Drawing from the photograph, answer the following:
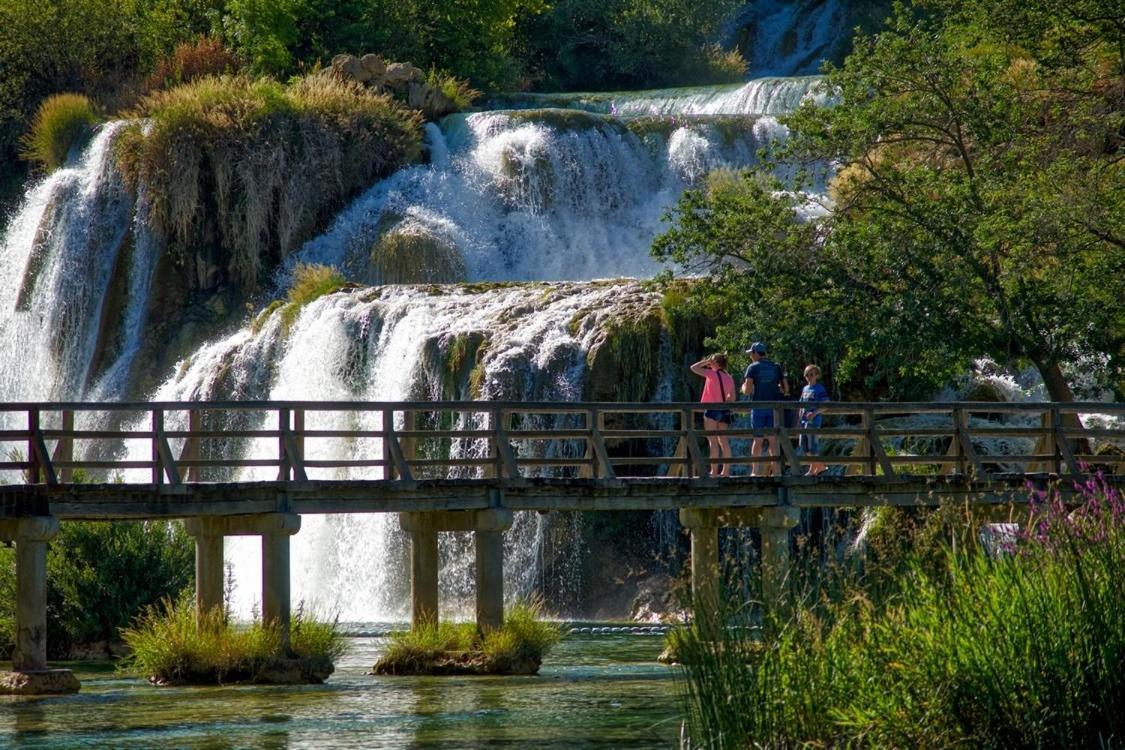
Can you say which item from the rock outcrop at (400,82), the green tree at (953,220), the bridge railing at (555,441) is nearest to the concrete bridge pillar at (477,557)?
the bridge railing at (555,441)

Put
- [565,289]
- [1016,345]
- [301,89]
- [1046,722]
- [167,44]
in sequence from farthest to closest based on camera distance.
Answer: [167,44] < [301,89] < [565,289] < [1016,345] < [1046,722]

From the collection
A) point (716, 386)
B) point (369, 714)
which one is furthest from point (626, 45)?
point (369, 714)

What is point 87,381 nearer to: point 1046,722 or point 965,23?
point 965,23

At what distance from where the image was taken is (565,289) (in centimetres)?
3597

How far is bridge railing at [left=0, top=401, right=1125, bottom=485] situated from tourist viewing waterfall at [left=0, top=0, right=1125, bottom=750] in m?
0.10

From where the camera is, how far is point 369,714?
19.0m

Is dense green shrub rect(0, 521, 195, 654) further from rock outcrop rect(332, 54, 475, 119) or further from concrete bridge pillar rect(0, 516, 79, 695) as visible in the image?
rock outcrop rect(332, 54, 475, 119)

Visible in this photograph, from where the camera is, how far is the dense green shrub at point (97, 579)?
1059 inches

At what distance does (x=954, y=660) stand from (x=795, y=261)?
17.1 meters

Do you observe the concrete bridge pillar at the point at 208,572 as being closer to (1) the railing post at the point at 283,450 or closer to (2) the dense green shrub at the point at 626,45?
(1) the railing post at the point at 283,450

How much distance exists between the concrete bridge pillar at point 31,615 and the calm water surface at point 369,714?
37 cm

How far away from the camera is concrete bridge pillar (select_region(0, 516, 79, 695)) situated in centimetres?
2103

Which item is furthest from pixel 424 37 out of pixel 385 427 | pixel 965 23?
pixel 385 427

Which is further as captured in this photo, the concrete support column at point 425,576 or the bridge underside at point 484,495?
the concrete support column at point 425,576
